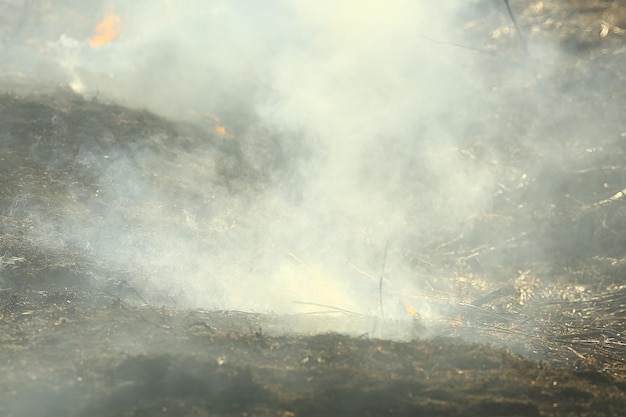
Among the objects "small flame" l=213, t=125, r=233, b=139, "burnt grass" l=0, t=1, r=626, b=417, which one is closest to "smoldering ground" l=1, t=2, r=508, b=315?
"small flame" l=213, t=125, r=233, b=139

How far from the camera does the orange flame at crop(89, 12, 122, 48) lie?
12.4 meters

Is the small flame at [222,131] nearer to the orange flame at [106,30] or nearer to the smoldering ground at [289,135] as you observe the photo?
the smoldering ground at [289,135]

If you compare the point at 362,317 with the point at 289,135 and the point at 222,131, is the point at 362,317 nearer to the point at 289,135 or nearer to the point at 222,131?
the point at 289,135

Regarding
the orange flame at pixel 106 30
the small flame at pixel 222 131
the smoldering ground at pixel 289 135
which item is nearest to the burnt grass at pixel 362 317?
the small flame at pixel 222 131

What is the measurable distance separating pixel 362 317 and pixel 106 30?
9692 millimetres

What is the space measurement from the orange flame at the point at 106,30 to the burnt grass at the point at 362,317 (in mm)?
2430

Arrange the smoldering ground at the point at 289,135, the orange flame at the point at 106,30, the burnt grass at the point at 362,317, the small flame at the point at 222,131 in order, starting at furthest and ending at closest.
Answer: the orange flame at the point at 106,30
the small flame at the point at 222,131
the smoldering ground at the point at 289,135
the burnt grass at the point at 362,317

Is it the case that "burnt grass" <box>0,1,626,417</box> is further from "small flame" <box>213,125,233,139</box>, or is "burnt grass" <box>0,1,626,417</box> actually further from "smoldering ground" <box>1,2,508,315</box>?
"smoldering ground" <box>1,2,508,315</box>

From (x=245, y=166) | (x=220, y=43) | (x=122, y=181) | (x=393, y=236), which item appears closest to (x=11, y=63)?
(x=220, y=43)

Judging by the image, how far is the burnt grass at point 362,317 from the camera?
453 centimetres

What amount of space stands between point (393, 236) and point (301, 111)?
3.01 meters

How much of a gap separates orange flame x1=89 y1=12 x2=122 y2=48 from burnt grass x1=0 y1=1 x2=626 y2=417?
2430 millimetres

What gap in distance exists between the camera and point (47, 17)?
42.7 ft

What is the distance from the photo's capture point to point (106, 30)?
12.7 metres
